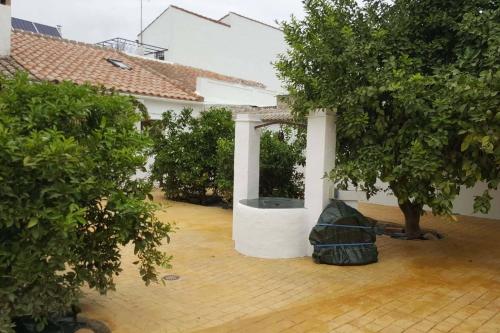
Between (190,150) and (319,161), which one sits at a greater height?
(190,150)

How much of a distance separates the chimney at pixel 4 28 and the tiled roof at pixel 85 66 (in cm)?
35

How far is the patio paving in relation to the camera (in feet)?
15.3

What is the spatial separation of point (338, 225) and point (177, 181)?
746 cm

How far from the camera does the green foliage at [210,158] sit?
11398mm

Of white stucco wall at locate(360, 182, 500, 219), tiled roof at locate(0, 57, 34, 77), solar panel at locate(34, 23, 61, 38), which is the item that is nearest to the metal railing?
solar panel at locate(34, 23, 61, 38)

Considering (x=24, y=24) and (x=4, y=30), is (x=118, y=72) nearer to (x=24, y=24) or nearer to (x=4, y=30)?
(x=4, y=30)

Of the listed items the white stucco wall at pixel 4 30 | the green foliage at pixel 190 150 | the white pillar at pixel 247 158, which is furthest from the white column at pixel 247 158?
the white stucco wall at pixel 4 30

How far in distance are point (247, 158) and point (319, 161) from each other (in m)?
1.73

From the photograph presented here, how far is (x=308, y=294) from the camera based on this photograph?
5586 mm

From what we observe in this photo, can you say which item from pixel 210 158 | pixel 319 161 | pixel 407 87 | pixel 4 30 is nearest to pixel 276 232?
pixel 319 161

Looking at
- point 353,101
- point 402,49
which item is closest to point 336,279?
point 353,101

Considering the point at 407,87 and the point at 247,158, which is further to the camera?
the point at 247,158

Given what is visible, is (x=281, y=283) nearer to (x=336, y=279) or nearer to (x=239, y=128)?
(x=336, y=279)

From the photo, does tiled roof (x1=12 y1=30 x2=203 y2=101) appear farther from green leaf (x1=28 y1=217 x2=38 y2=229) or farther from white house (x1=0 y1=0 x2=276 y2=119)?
green leaf (x1=28 y1=217 x2=38 y2=229)
